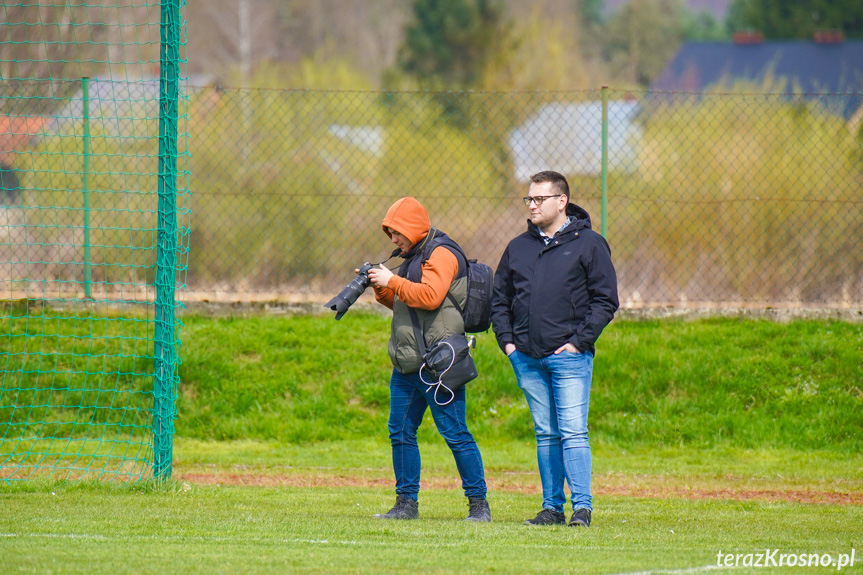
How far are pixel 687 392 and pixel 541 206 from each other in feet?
15.4

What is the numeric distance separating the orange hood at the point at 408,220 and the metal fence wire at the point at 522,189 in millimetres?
4960

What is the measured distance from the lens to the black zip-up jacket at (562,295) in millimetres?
5434

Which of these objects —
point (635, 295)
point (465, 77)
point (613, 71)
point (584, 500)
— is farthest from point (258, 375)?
point (613, 71)

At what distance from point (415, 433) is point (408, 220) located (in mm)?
1218

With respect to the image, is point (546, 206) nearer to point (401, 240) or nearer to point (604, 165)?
point (401, 240)

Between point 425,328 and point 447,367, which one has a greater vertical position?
point 425,328

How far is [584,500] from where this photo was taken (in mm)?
5527

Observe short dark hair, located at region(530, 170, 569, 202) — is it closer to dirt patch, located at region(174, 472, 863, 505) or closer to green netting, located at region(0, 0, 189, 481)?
dirt patch, located at region(174, 472, 863, 505)

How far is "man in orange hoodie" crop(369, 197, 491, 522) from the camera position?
18.0ft

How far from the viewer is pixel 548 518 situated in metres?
5.60

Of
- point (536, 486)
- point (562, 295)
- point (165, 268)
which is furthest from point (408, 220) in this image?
point (536, 486)

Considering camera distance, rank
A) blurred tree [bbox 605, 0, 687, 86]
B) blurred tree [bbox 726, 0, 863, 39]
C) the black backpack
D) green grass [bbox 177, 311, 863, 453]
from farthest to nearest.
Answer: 1. blurred tree [bbox 605, 0, 687, 86]
2. blurred tree [bbox 726, 0, 863, 39]
3. green grass [bbox 177, 311, 863, 453]
4. the black backpack

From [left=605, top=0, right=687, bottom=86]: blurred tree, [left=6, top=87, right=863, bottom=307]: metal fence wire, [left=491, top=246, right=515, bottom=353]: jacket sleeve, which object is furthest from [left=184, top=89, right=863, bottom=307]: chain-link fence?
[left=605, top=0, right=687, bottom=86]: blurred tree

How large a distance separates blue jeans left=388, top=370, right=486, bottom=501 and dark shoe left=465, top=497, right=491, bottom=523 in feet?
0.12
